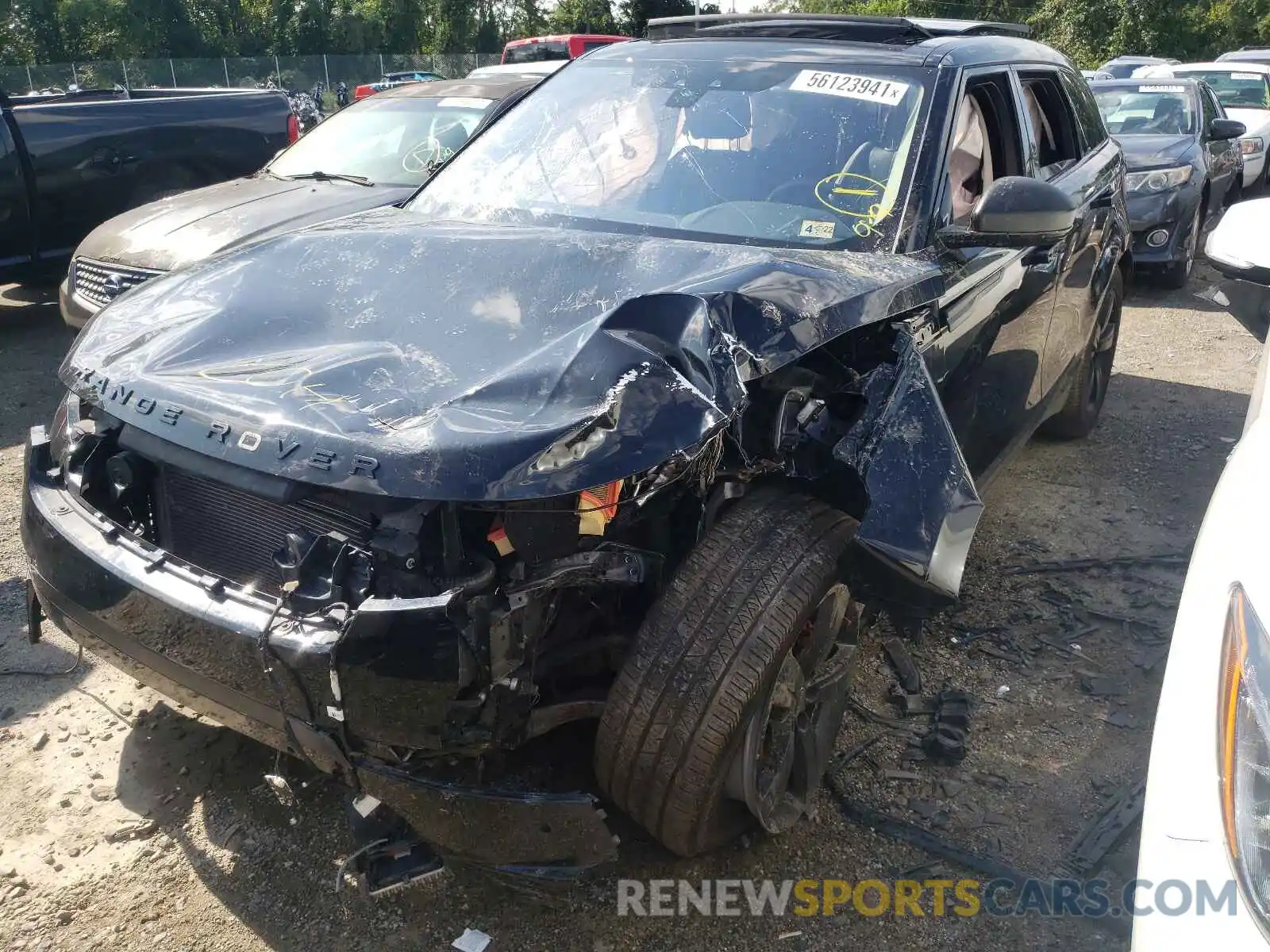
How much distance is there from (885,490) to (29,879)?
228cm

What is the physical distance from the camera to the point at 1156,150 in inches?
335

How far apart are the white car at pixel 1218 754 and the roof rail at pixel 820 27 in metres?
2.20

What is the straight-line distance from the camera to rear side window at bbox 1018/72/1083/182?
3971 mm

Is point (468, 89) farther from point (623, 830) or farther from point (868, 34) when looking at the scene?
point (623, 830)

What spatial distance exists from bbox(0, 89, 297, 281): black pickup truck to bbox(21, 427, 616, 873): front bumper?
570 centimetres

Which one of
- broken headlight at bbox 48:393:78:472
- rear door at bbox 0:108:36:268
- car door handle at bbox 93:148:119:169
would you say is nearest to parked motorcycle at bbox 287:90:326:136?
car door handle at bbox 93:148:119:169

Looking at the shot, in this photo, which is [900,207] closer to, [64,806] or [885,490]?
[885,490]

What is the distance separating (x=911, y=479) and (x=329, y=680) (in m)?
1.40

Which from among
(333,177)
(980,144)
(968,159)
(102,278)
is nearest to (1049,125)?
(980,144)

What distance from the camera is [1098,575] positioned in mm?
3975

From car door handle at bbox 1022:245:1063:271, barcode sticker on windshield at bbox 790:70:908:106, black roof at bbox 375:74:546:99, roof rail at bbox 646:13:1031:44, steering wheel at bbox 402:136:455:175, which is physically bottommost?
car door handle at bbox 1022:245:1063:271

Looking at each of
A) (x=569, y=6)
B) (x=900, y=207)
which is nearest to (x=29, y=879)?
(x=900, y=207)

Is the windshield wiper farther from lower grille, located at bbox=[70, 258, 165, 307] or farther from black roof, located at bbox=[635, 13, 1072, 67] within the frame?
black roof, located at bbox=[635, 13, 1072, 67]

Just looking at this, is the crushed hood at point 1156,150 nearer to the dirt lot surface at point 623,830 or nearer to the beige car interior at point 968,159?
the dirt lot surface at point 623,830
